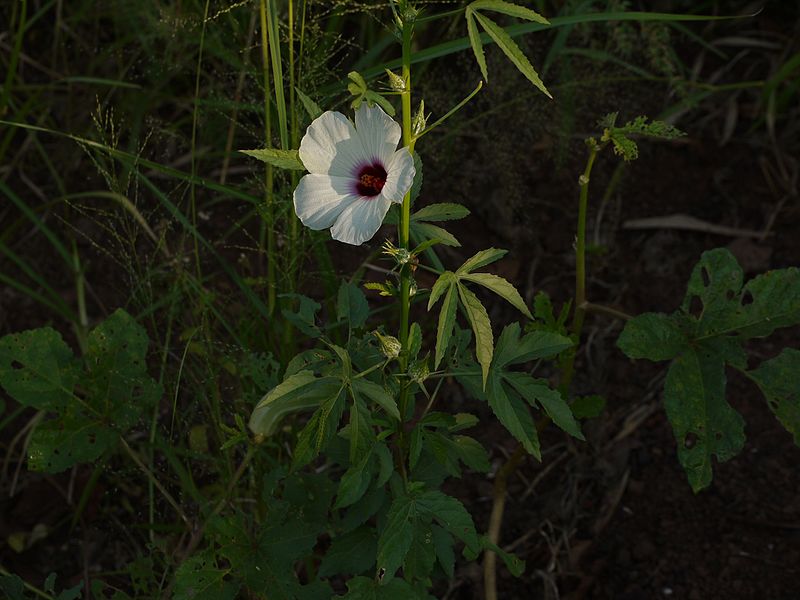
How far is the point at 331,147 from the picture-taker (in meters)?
1.34

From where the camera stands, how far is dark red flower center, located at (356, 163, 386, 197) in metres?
1.34

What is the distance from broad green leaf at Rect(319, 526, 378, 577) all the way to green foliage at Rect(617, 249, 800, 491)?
1.73 feet

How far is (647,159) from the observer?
8.59 ft

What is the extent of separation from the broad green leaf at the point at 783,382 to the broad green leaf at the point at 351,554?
0.70 m

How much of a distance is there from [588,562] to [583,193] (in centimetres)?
83

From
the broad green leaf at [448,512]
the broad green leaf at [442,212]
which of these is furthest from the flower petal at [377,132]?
the broad green leaf at [448,512]

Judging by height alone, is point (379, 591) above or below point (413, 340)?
below

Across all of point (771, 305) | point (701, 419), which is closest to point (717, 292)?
point (771, 305)

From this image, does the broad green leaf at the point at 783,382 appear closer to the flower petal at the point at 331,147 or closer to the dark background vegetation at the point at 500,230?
the dark background vegetation at the point at 500,230

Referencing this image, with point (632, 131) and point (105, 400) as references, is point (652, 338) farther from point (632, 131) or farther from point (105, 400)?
point (105, 400)

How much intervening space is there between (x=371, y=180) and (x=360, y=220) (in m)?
0.10

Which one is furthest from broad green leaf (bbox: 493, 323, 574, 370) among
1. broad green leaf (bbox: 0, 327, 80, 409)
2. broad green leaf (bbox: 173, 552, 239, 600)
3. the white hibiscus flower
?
broad green leaf (bbox: 0, 327, 80, 409)

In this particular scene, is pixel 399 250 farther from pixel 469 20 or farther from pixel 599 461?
pixel 599 461

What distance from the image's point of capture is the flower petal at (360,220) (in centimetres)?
126
